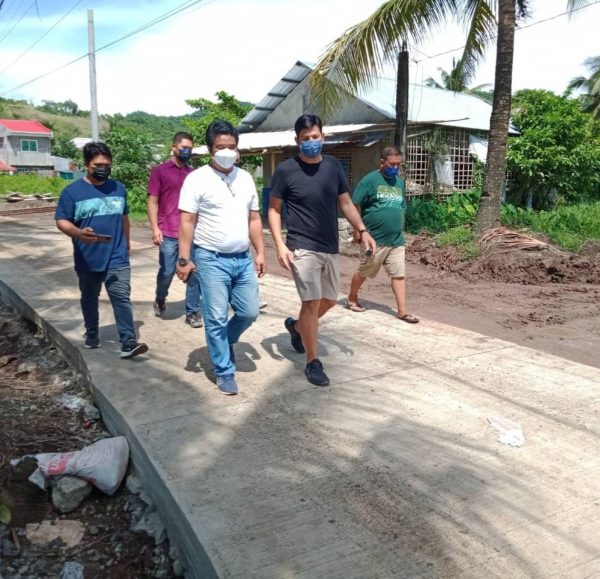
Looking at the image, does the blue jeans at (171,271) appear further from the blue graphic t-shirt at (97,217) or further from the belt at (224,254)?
the belt at (224,254)

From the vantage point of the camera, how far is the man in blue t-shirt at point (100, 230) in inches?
174

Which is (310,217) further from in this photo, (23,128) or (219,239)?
(23,128)

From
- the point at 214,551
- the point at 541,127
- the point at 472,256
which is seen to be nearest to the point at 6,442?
the point at 214,551

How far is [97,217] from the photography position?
14.7ft

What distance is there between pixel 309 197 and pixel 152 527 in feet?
7.64

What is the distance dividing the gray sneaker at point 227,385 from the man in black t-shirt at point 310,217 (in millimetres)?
564

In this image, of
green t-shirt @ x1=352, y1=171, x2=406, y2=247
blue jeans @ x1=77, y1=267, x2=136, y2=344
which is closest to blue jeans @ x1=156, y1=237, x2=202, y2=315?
blue jeans @ x1=77, y1=267, x2=136, y2=344

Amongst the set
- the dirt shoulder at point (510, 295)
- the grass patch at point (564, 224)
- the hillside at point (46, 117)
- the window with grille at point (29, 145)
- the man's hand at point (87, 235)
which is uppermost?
the hillside at point (46, 117)

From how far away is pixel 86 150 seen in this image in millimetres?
4465

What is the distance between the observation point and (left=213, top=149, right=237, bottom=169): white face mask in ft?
12.9

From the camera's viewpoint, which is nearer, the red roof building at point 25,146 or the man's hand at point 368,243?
the man's hand at point 368,243

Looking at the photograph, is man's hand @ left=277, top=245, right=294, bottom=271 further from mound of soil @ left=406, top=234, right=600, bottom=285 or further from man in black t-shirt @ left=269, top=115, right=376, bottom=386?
mound of soil @ left=406, top=234, right=600, bottom=285

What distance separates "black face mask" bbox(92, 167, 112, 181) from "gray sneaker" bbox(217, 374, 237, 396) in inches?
68.8

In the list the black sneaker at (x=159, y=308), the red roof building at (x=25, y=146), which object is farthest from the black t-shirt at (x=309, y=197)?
the red roof building at (x=25, y=146)
